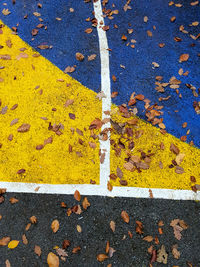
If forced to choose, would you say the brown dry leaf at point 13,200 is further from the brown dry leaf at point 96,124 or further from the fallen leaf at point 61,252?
the brown dry leaf at point 96,124

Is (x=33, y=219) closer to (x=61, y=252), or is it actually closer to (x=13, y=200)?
(x=13, y=200)

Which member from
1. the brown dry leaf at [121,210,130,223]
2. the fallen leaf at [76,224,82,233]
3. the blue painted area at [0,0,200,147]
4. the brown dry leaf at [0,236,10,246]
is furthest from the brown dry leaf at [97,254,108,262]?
the blue painted area at [0,0,200,147]

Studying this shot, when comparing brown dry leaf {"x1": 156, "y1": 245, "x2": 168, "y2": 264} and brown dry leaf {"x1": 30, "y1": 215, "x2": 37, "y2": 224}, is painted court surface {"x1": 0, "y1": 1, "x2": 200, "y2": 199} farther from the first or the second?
brown dry leaf {"x1": 156, "y1": 245, "x2": 168, "y2": 264}

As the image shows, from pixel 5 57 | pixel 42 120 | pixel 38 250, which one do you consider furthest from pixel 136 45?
pixel 38 250

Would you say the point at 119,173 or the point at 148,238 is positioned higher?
the point at 119,173

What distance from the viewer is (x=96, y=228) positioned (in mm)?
2574

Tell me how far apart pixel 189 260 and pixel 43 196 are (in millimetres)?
1881

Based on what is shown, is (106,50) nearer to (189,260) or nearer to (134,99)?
(134,99)

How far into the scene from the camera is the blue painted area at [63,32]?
3723 millimetres

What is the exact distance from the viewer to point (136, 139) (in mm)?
3082

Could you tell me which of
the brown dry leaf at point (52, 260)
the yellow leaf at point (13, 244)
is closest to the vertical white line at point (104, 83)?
the brown dry leaf at point (52, 260)

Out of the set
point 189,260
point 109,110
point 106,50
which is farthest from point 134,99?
point 189,260

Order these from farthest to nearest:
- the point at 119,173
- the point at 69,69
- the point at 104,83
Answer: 1. the point at 69,69
2. the point at 104,83
3. the point at 119,173

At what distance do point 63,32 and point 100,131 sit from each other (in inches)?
89.8
